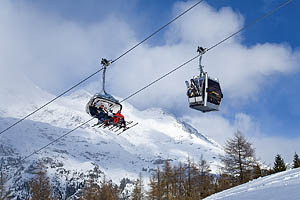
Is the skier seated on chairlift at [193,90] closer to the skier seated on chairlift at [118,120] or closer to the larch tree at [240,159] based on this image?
the skier seated on chairlift at [118,120]

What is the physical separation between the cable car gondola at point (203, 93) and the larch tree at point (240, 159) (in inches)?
591

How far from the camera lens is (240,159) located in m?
27.2

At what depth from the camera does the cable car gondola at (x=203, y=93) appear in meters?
13.0

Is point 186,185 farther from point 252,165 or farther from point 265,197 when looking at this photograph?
point 265,197

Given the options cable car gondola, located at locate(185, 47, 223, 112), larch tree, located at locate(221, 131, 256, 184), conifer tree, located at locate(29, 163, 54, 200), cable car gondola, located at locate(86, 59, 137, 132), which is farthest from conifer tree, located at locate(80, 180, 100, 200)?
cable car gondola, located at locate(185, 47, 223, 112)

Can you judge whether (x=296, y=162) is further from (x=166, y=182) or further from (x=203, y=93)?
(x=203, y=93)

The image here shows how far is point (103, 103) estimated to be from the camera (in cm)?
1597

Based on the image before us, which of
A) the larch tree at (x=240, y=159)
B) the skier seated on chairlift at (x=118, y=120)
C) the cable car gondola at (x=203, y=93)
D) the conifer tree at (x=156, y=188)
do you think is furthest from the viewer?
the conifer tree at (x=156, y=188)

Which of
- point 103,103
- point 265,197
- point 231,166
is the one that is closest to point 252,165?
point 231,166

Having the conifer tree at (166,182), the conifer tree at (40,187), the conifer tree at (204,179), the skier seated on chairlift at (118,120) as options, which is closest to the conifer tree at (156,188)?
the conifer tree at (166,182)

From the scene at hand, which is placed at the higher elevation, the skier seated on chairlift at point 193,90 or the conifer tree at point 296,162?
the conifer tree at point 296,162

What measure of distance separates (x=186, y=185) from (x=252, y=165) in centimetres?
1363

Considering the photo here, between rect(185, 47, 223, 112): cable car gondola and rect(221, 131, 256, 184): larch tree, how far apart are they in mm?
15008

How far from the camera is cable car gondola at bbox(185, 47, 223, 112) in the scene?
1300 centimetres
